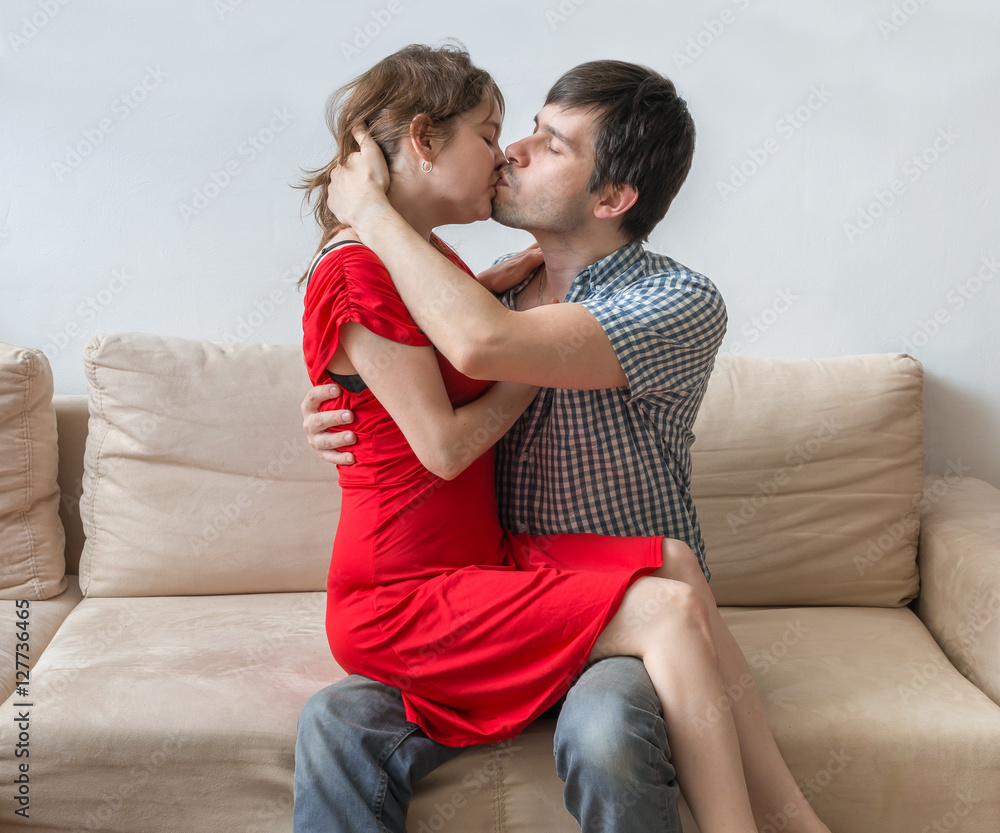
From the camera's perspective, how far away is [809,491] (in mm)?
1861

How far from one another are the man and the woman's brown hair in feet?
0.18

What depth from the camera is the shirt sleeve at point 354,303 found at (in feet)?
4.02

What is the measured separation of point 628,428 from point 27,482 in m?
1.28

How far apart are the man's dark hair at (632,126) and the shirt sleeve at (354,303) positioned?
0.41m

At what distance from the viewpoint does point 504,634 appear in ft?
3.97

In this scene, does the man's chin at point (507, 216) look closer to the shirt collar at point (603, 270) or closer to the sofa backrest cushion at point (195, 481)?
the shirt collar at point (603, 270)

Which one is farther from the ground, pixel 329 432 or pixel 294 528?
pixel 329 432

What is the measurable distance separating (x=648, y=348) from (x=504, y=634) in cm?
47

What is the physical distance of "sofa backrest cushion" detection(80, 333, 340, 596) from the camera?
1.80 meters

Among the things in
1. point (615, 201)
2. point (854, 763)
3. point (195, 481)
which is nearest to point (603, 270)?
point (615, 201)

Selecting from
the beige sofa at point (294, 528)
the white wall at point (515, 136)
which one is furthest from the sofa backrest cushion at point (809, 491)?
the white wall at point (515, 136)

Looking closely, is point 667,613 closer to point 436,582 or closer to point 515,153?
point 436,582

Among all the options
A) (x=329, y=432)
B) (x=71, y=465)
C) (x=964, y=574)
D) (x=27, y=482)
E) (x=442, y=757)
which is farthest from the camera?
(x=71, y=465)

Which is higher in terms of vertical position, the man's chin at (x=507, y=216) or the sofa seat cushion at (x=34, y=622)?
the man's chin at (x=507, y=216)
